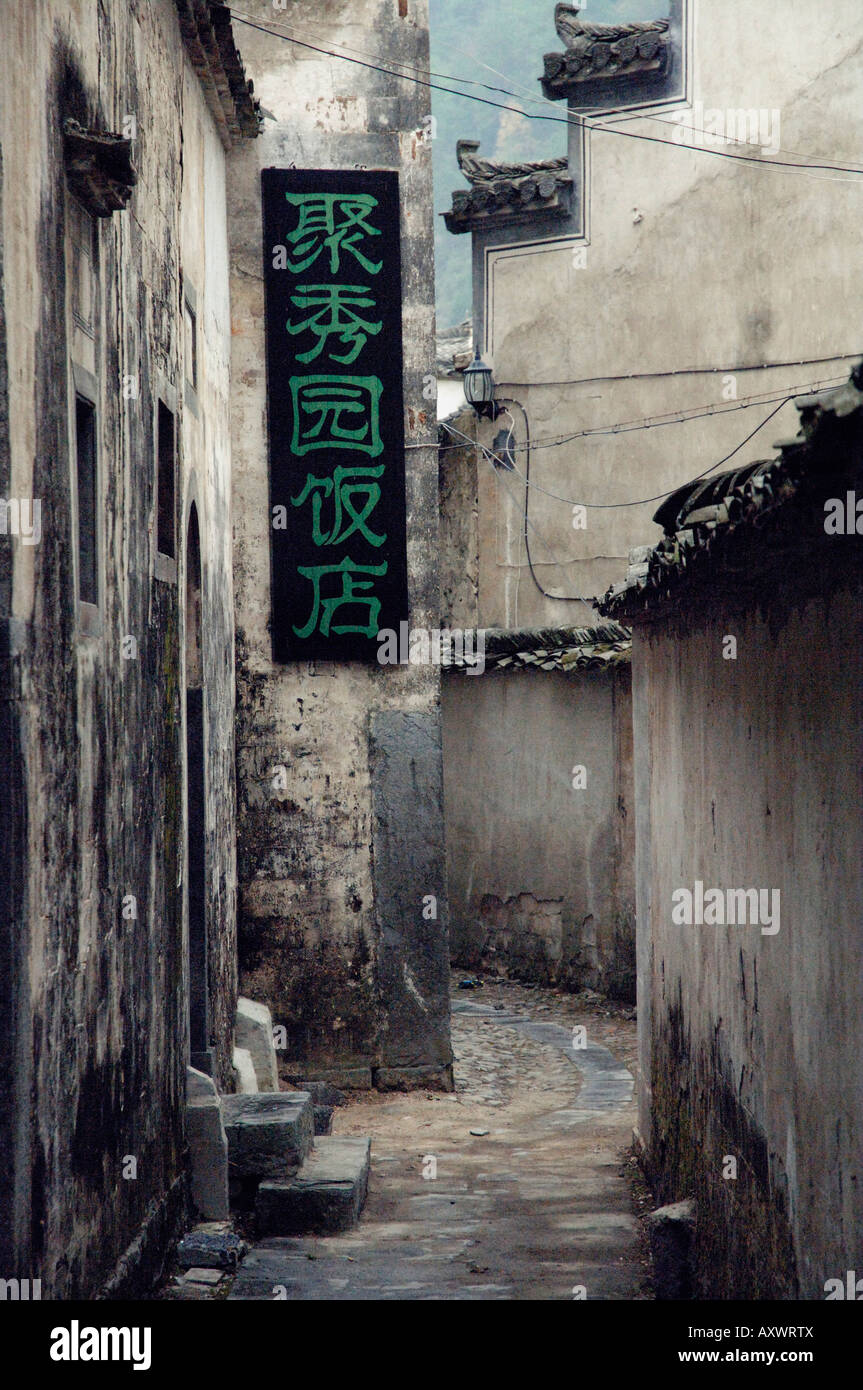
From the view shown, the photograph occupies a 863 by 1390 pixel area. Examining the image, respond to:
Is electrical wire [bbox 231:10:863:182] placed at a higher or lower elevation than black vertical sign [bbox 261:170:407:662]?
higher

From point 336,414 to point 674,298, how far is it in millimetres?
5114

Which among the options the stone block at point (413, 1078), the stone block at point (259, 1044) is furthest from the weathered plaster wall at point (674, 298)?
the stone block at point (259, 1044)

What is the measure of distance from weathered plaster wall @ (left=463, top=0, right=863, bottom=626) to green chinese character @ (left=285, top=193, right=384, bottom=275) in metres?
4.44

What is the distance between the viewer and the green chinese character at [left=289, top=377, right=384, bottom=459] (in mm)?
9914

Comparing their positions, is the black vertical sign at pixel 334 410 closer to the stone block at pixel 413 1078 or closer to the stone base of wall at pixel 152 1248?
the stone block at pixel 413 1078

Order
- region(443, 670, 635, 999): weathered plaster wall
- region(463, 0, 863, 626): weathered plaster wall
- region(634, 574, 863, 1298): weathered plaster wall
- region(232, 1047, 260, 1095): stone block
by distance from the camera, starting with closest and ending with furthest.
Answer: region(634, 574, 863, 1298): weathered plaster wall → region(232, 1047, 260, 1095): stone block → region(463, 0, 863, 626): weathered plaster wall → region(443, 670, 635, 999): weathered plaster wall

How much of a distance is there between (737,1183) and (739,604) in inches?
77.2

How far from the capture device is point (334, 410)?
391 inches

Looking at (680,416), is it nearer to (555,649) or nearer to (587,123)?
(555,649)

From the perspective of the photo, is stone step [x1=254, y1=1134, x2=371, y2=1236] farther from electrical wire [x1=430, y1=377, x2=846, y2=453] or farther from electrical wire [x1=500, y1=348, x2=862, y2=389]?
electrical wire [x1=500, y1=348, x2=862, y2=389]

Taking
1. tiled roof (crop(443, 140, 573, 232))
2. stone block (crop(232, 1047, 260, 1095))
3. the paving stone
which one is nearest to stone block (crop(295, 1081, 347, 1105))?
stone block (crop(232, 1047, 260, 1095))
